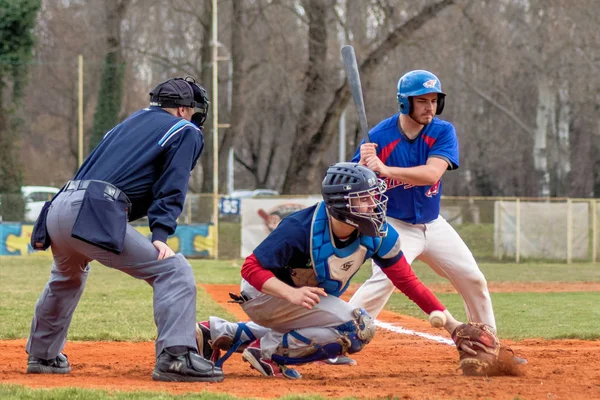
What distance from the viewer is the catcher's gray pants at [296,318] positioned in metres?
5.63

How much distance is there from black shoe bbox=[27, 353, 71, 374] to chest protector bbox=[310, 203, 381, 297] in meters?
1.85

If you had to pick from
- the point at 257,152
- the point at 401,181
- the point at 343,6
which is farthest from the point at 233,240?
the point at 257,152

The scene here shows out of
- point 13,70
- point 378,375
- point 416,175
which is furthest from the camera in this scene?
point 13,70

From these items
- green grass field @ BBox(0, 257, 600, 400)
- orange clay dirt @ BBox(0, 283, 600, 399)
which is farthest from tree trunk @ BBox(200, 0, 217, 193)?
orange clay dirt @ BBox(0, 283, 600, 399)

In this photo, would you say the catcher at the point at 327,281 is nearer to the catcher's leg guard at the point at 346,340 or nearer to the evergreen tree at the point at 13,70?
the catcher's leg guard at the point at 346,340

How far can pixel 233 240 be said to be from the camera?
2711 cm

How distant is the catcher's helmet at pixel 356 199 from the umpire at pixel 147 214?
35.1 inches

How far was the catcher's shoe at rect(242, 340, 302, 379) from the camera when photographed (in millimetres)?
5859

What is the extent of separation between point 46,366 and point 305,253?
1929mm

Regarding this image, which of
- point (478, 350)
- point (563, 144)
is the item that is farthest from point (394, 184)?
point (563, 144)

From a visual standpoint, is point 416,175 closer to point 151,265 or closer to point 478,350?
point 478,350

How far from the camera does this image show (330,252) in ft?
18.0

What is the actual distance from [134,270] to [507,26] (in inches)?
1379

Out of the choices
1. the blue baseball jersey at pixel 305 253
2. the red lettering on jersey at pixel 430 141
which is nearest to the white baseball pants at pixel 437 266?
the red lettering on jersey at pixel 430 141
